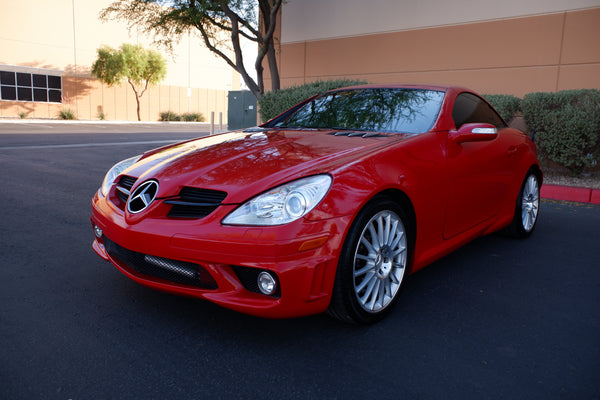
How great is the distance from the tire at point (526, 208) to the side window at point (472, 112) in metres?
0.63

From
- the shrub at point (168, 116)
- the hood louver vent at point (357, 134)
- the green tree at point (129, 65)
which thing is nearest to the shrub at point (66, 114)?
the green tree at point (129, 65)

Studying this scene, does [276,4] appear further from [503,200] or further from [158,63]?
[158,63]

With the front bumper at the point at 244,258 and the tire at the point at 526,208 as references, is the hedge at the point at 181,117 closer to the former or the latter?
the tire at the point at 526,208

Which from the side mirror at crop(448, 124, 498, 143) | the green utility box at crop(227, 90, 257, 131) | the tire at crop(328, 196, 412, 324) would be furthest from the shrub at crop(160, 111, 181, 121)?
the tire at crop(328, 196, 412, 324)

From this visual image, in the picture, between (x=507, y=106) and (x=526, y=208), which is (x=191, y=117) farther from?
(x=526, y=208)

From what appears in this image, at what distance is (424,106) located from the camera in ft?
11.4

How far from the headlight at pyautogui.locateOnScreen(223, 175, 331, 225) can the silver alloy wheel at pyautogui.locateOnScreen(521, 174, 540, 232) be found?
2.83m

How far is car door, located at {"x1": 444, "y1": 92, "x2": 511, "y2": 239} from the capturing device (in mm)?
3215

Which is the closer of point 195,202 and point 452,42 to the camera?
point 195,202

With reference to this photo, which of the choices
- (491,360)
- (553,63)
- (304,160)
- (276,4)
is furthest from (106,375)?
(276,4)

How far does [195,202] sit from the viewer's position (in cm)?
246

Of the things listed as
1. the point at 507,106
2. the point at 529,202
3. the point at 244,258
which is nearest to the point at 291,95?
the point at 507,106

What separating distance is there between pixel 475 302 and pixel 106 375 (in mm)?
2165

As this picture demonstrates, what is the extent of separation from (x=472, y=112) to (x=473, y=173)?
0.70 m
